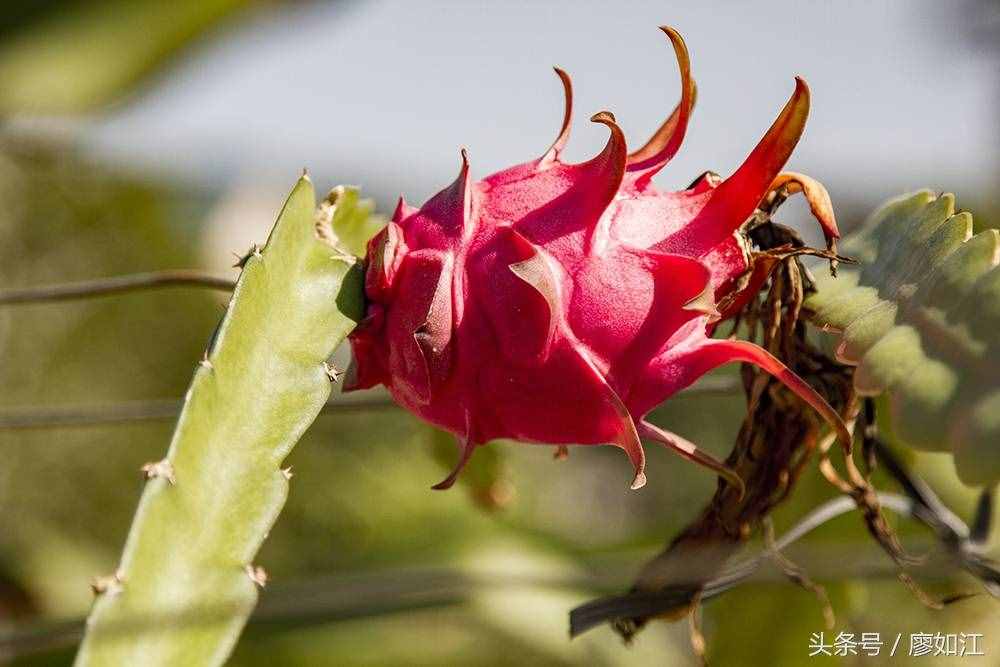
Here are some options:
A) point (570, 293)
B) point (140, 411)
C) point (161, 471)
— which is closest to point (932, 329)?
point (570, 293)

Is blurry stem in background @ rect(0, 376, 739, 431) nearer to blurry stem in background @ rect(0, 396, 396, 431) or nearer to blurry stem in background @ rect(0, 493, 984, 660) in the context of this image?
blurry stem in background @ rect(0, 396, 396, 431)

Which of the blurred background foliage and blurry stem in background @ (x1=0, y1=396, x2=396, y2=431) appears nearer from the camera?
blurry stem in background @ (x1=0, y1=396, x2=396, y2=431)

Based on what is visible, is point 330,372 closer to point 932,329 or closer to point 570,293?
point 570,293

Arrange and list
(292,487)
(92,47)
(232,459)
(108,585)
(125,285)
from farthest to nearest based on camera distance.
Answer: (292,487) < (92,47) < (125,285) < (232,459) < (108,585)

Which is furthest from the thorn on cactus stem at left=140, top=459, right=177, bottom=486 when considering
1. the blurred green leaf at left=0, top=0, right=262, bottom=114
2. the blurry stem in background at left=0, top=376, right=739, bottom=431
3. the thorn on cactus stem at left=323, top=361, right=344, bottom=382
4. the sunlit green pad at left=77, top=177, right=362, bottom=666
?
the blurred green leaf at left=0, top=0, right=262, bottom=114

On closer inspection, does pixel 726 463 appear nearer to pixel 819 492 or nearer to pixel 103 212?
pixel 819 492

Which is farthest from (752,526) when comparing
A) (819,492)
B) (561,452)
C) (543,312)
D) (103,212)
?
(103,212)
